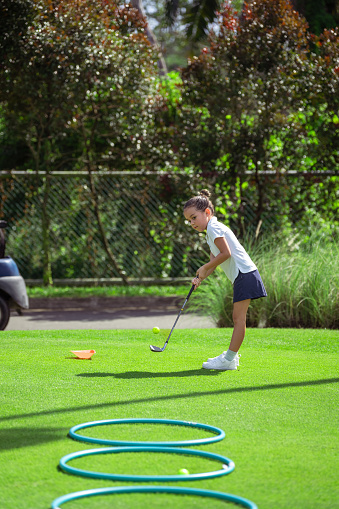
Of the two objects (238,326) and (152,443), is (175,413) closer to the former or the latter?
(152,443)

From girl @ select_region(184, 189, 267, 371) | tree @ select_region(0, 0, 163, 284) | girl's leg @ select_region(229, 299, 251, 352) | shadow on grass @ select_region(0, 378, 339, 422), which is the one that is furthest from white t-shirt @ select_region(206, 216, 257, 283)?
tree @ select_region(0, 0, 163, 284)

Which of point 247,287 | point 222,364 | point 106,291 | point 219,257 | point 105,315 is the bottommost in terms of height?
point 105,315

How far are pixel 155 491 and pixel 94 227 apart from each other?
427 inches

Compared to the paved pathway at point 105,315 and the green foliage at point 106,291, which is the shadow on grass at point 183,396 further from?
the green foliage at point 106,291

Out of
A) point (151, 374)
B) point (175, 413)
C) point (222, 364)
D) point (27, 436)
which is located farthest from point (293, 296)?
point (27, 436)

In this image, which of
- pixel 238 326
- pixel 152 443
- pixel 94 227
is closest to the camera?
pixel 152 443

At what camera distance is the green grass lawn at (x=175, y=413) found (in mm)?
2732

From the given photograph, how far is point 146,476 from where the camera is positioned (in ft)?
9.09

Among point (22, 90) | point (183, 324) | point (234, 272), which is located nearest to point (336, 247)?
point (183, 324)

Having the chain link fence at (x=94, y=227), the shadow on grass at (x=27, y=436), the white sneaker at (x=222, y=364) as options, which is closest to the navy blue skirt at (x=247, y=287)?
the white sneaker at (x=222, y=364)

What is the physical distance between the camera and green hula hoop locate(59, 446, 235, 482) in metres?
2.74

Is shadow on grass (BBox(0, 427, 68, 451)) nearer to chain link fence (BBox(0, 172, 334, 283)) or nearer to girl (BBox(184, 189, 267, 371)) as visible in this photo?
girl (BBox(184, 189, 267, 371))

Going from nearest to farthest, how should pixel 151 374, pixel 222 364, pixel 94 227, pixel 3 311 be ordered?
pixel 151 374
pixel 222 364
pixel 3 311
pixel 94 227

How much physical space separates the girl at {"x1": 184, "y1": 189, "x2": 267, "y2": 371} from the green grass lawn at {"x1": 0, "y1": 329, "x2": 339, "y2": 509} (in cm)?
29
